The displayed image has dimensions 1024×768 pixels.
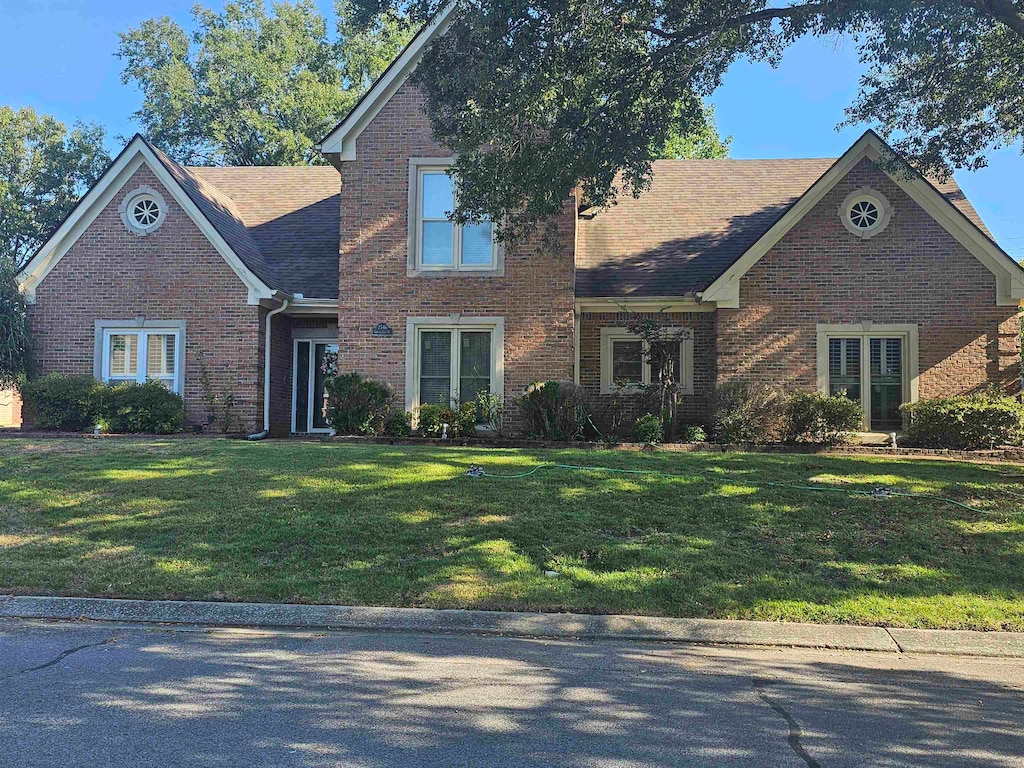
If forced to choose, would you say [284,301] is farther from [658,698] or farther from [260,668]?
[658,698]

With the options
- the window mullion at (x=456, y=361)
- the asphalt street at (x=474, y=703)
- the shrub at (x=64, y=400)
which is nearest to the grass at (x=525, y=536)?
the asphalt street at (x=474, y=703)

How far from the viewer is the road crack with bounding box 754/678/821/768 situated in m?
3.97

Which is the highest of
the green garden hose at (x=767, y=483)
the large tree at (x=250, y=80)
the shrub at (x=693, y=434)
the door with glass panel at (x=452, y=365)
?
the large tree at (x=250, y=80)

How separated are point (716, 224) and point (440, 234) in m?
6.71

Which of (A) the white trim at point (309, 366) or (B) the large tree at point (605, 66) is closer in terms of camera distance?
(B) the large tree at point (605, 66)

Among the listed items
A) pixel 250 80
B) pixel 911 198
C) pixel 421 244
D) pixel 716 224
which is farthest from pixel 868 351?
pixel 250 80

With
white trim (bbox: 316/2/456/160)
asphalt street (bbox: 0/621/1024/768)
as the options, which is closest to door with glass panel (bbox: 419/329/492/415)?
white trim (bbox: 316/2/456/160)

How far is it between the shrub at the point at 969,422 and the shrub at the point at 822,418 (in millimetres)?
1092

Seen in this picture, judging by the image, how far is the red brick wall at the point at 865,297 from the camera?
14953 mm

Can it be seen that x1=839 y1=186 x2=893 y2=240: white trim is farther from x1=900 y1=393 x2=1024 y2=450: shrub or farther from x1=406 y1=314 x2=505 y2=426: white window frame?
x1=406 y1=314 x2=505 y2=426: white window frame

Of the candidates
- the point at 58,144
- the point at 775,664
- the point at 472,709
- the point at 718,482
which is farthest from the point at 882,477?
the point at 58,144

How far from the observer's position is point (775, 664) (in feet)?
18.2

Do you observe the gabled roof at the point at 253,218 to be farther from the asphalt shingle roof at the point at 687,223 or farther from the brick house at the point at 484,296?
the asphalt shingle roof at the point at 687,223

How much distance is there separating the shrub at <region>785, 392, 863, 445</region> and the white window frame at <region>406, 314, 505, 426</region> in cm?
531
